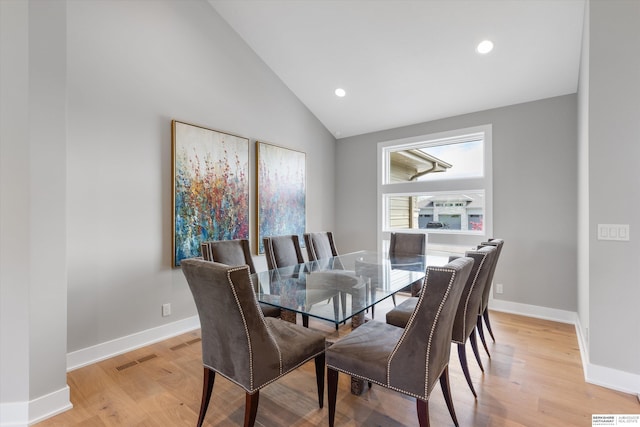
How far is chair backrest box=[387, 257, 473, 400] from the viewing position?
4.33 ft

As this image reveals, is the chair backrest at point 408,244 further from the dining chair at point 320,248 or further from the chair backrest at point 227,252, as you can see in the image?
the chair backrest at point 227,252

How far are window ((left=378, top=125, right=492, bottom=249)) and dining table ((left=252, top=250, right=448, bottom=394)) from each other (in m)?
1.05

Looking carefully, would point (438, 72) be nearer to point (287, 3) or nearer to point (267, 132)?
point (287, 3)

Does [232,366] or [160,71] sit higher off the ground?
[160,71]

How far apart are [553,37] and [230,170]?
139 inches

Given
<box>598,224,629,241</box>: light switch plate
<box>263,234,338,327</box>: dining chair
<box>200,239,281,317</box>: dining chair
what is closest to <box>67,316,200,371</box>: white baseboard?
<box>200,239,281,317</box>: dining chair

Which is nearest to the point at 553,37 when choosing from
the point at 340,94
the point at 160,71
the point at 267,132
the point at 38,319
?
the point at 340,94

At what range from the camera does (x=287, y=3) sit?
10.3ft

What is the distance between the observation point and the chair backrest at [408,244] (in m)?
3.65

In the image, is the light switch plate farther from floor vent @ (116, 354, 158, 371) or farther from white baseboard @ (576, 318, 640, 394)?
floor vent @ (116, 354, 158, 371)

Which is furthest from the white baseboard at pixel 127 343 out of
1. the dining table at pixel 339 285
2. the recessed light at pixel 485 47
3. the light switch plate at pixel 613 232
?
the recessed light at pixel 485 47

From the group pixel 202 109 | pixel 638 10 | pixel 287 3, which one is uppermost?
pixel 287 3

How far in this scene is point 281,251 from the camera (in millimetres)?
3234

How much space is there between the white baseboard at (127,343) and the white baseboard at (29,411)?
2.01 feet
